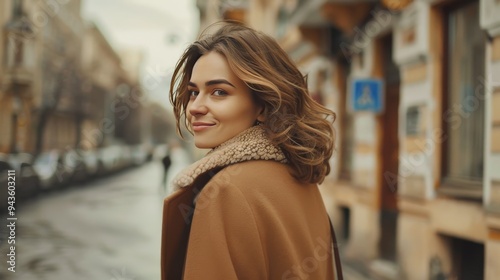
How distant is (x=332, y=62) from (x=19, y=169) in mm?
10437

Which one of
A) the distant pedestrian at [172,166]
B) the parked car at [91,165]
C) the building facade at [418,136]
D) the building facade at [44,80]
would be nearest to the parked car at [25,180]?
the building facade at [44,80]

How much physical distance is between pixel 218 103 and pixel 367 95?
269 inches

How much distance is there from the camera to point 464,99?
618cm

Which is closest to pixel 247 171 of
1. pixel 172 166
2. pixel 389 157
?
pixel 389 157

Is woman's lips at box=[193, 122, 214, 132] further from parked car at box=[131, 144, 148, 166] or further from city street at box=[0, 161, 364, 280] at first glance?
parked car at box=[131, 144, 148, 166]

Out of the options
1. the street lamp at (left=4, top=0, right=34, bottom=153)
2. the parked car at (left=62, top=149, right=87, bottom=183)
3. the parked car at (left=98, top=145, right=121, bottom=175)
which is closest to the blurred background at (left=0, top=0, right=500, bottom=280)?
the parked car at (left=62, top=149, right=87, bottom=183)

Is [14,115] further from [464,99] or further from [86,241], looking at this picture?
[464,99]

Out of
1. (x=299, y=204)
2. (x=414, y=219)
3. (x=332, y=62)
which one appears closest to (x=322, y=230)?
(x=299, y=204)

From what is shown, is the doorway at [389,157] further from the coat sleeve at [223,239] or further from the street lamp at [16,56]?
the street lamp at [16,56]

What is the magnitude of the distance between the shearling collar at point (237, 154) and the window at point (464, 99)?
15.2 ft

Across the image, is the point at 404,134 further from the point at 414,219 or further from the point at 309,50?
the point at 309,50

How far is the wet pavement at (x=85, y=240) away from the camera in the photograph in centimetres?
770

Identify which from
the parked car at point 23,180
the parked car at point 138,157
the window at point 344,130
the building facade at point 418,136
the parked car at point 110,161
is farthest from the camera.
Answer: the parked car at point 138,157

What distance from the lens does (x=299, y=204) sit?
1673 mm
